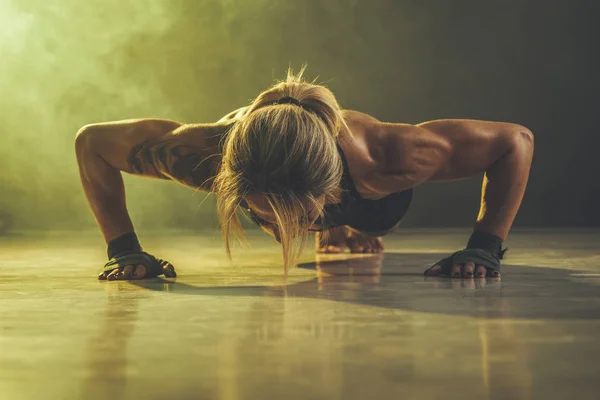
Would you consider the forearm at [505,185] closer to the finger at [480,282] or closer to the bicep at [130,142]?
the finger at [480,282]

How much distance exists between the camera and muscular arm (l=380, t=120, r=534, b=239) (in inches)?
81.2

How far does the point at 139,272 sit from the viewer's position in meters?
2.18

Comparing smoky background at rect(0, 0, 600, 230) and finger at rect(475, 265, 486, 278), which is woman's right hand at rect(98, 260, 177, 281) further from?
smoky background at rect(0, 0, 600, 230)

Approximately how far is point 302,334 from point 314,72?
3.55 meters

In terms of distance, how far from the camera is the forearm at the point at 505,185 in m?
2.17

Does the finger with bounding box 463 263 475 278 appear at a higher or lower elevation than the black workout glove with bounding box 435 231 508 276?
lower

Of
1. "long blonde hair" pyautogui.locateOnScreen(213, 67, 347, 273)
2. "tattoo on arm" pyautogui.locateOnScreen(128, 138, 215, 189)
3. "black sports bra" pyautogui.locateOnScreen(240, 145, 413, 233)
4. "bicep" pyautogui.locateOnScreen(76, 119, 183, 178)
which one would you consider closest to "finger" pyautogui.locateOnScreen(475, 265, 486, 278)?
"black sports bra" pyautogui.locateOnScreen(240, 145, 413, 233)

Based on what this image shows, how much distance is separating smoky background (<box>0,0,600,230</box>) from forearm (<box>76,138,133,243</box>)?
8.53 feet

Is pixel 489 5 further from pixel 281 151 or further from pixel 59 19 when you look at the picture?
pixel 281 151

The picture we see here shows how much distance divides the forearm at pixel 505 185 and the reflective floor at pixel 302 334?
0.15 m

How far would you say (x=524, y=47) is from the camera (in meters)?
4.73

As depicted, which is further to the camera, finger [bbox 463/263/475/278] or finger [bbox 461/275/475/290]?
finger [bbox 463/263/475/278]

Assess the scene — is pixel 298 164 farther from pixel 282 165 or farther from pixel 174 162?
pixel 174 162

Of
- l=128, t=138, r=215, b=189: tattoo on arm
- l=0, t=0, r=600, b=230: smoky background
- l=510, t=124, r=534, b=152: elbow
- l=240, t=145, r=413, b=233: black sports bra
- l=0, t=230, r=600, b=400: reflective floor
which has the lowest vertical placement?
l=0, t=230, r=600, b=400: reflective floor
